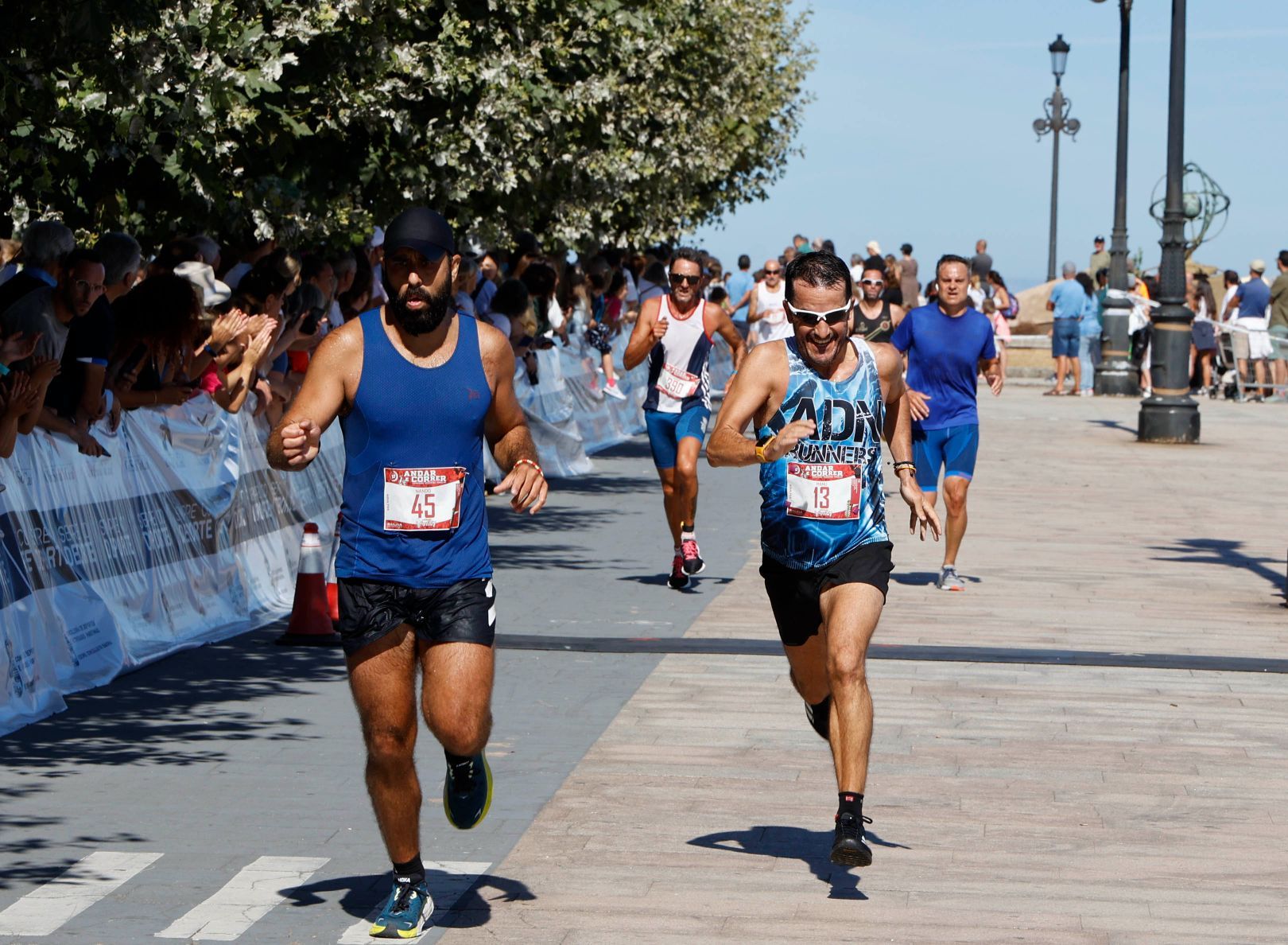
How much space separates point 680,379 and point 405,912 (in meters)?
7.21

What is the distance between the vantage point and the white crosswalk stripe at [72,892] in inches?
218

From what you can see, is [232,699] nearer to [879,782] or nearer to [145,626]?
[145,626]

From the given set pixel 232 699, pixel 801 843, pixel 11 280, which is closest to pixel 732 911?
pixel 801 843

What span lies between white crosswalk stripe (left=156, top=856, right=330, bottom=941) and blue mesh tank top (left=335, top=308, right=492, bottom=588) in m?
0.93

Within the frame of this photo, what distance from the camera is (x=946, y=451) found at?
12289 mm

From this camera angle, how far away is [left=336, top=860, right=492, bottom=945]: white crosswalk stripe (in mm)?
5477

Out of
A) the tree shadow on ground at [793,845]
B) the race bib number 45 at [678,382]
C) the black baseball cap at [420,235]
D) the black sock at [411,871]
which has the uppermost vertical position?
the black baseball cap at [420,235]

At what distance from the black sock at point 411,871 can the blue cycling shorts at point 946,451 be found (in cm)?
700

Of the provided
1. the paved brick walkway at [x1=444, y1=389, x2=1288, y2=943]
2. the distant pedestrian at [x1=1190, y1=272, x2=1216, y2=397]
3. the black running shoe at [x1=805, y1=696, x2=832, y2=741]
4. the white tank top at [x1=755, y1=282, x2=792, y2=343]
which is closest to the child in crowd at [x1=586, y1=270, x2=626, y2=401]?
the white tank top at [x1=755, y1=282, x2=792, y2=343]

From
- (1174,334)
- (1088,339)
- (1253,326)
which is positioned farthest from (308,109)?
(1088,339)

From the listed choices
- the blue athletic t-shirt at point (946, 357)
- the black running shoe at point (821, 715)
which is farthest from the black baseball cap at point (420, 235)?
the blue athletic t-shirt at point (946, 357)

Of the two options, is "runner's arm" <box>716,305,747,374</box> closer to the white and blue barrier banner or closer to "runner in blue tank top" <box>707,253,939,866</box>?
the white and blue barrier banner

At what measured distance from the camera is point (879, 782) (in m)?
7.33

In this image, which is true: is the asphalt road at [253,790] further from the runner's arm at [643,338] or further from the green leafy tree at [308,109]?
the green leafy tree at [308,109]
